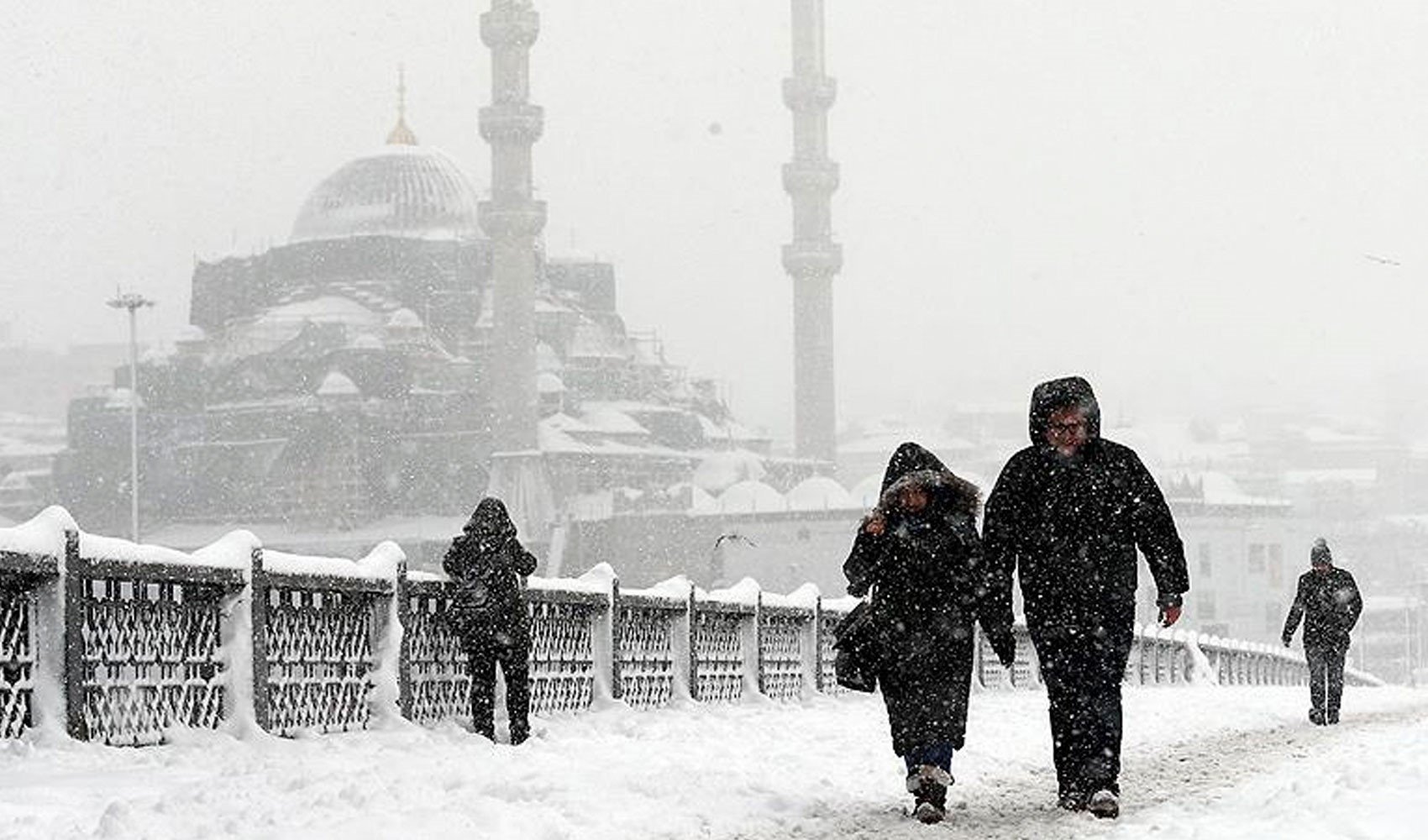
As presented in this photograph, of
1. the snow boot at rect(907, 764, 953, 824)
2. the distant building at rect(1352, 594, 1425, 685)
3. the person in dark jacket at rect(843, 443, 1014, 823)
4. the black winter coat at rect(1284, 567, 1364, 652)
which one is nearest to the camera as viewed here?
the snow boot at rect(907, 764, 953, 824)

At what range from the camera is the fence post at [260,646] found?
8.53 m

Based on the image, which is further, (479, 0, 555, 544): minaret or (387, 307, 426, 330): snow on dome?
(387, 307, 426, 330): snow on dome

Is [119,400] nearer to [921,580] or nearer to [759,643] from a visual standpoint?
[759,643]

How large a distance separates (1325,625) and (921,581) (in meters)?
7.67

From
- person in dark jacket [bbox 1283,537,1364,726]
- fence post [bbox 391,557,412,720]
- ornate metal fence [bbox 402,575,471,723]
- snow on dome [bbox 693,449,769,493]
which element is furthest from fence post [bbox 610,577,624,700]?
snow on dome [bbox 693,449,769,493]

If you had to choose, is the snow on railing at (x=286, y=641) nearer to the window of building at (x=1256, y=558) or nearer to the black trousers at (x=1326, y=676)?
the black trousers at (x=1326, y=676)

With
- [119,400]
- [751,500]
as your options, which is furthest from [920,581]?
[119,400]

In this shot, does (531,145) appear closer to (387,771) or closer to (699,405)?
(699,405)

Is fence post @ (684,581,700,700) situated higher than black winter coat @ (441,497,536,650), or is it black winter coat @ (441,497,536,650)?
black winter coat @ (441,497,536,650)

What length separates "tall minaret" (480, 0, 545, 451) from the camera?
255 feet

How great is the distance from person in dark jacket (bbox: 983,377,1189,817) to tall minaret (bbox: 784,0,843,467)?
259 feet

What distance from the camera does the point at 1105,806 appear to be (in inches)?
244

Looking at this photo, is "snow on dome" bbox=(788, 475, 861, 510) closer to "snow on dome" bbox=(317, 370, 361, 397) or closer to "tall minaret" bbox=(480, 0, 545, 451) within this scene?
"tall minaret" bbox=(480, 0, 545, 451)

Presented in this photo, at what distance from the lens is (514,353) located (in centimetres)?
7956
